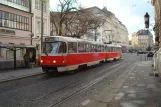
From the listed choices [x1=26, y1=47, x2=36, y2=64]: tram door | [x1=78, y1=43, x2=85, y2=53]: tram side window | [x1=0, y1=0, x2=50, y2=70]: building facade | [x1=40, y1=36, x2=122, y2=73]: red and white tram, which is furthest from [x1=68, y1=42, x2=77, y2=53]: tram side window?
[x1=0, y1=0, x2=50, y2=70]: building facade

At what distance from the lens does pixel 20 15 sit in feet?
129

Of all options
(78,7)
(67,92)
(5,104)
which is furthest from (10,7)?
(5,104)

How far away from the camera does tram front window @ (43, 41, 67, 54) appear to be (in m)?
22.0

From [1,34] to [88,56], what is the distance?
41.0ft

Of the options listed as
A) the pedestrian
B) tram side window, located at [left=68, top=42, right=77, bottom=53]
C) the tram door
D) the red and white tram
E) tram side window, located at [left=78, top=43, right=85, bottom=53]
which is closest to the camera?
the red and white tram

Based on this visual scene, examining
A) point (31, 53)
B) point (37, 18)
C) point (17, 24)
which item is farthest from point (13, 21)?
point (31, 53)

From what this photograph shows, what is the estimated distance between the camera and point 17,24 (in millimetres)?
38625

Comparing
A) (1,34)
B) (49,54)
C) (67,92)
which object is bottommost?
(67,92)

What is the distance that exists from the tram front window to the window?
14798mm

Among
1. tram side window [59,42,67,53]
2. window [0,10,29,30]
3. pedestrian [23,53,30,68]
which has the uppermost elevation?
window [0,10,29,30]

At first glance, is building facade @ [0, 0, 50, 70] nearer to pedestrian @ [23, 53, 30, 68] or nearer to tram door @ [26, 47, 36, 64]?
tram door @ [26, 47, 36, 64]

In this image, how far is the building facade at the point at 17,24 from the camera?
117ft

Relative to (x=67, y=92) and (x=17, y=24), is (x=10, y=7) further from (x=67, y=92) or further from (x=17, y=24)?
(x=67, y=92)

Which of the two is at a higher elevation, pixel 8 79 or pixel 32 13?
pixel 32 13
